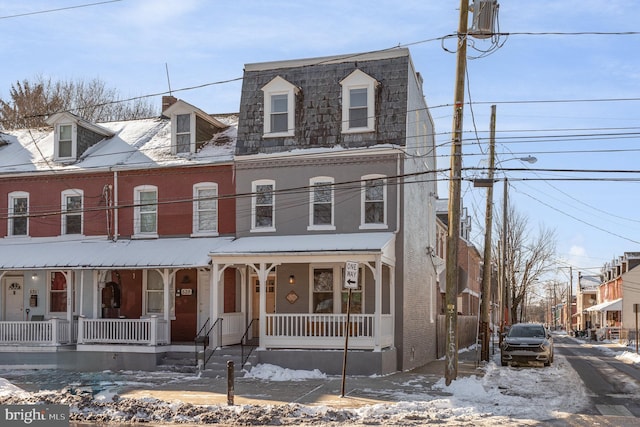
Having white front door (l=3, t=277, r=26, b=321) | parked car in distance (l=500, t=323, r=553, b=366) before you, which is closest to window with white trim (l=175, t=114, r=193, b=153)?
white front door (l=3, t=277, r=26, b=321)

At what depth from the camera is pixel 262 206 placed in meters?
25.2

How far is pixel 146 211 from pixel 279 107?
6098 mm

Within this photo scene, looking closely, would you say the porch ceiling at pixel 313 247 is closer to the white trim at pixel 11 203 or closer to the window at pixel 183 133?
the window at pixel 183 133

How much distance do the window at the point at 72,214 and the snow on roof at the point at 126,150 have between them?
3.12 feet

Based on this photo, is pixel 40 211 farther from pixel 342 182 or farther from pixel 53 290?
pixel 342 182

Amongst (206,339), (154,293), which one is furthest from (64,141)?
(206,339)

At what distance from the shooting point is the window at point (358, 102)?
2441cm

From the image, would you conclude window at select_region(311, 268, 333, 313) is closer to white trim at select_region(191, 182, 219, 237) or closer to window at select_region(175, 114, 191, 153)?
white trim at select_region(191, 182, 219, 237)

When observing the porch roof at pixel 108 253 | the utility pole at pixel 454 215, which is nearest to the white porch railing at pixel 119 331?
the porch roof at pixel 108 253

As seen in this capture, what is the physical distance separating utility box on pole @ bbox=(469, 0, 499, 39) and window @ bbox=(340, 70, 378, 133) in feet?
20.4

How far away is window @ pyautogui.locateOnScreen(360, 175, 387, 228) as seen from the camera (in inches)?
946

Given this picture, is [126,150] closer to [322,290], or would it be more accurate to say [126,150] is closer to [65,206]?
[65,206]

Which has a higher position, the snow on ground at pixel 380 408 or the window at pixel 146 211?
the window at pixel 146 211

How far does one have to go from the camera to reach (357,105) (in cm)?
2473
